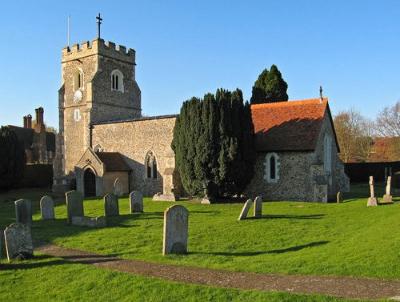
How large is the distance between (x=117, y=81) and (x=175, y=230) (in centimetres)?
2558

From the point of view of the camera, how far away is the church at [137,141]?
75.6ft

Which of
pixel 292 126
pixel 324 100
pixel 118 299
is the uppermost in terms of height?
pixel 324 100

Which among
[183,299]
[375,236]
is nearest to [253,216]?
[375,236]

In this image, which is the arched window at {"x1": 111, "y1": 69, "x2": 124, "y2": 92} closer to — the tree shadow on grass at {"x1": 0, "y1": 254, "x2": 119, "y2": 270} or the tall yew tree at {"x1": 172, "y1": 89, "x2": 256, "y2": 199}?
the tall yew tree at {"x1": 172, "y1": 89, "x2": 256, "y2": 199}

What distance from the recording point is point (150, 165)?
28.6 meters

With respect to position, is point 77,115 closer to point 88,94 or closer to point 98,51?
point 88,94

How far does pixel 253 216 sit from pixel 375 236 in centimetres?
552

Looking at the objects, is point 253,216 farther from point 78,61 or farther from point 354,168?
A: point 354,168

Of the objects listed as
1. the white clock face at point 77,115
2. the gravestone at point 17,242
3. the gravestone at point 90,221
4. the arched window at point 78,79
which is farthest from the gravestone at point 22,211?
the arched window at point 78,79

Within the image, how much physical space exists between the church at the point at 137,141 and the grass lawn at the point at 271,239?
437cm

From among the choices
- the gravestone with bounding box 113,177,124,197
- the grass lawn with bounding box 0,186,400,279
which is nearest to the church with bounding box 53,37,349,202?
the gravestone with bounding box 113,177,124,197

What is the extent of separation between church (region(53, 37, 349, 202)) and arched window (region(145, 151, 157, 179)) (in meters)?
0.07

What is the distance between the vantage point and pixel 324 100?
80.1 ft

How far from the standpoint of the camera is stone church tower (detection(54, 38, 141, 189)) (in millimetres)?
32375
